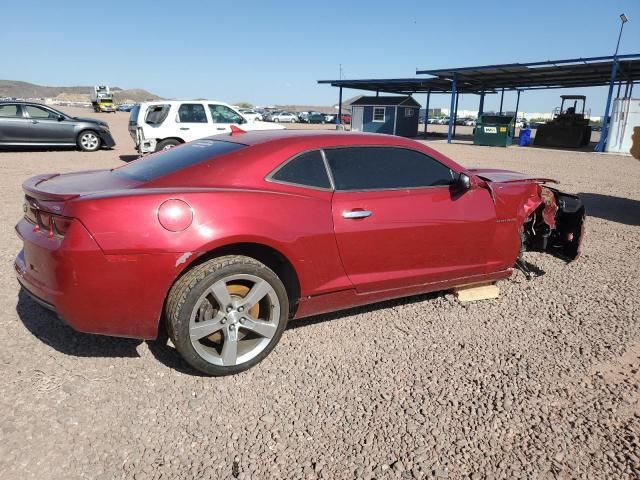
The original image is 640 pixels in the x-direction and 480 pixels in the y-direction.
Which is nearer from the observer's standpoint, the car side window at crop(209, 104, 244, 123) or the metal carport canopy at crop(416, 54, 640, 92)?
the car side window at crop(209, 104, 244, 123)

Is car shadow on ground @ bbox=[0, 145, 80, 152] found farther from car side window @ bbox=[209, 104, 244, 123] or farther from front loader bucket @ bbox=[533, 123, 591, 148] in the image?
front loader bucket @ bbox=[533, 123, 591, 148]

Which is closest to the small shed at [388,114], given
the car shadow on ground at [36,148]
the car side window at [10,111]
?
the car shadow on ground at [36,148]

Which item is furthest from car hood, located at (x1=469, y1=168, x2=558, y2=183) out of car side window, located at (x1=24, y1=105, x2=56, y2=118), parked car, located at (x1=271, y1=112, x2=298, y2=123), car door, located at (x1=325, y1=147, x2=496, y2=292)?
parked car, located at (x1=271, y1=112, x2=298, y2=123)

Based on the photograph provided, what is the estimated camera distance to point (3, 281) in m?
4.19

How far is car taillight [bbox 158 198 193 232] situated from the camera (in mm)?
2533

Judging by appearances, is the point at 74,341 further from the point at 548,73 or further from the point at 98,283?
the point at 548,73

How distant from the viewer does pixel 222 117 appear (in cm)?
1201

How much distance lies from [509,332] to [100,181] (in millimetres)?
3173

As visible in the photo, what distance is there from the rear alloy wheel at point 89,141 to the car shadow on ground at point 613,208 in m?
14.0

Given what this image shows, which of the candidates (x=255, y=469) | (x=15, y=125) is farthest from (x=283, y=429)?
(x=15, y=125)

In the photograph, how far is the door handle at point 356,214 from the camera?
3.09m

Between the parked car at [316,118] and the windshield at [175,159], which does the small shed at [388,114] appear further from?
the windshield at [175,159]

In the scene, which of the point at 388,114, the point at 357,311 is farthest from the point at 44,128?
the point at 388,114

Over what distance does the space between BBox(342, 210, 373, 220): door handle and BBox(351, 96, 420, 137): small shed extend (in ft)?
98.9
